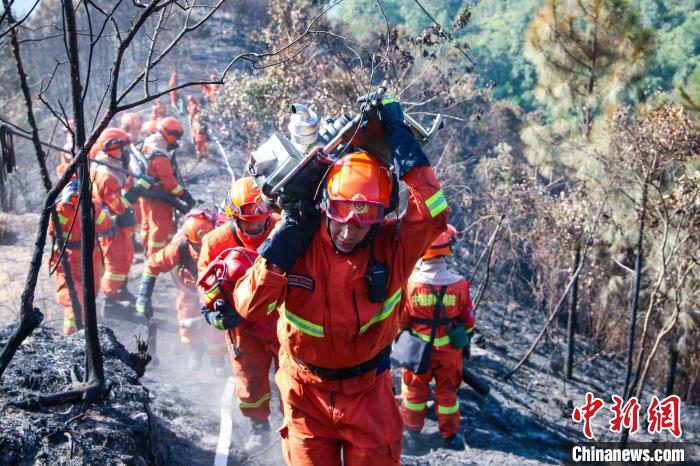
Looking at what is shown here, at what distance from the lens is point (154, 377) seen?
6762 mm

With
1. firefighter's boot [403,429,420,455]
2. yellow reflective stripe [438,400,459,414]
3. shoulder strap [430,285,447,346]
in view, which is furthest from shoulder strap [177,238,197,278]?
yellow reflective stripe [438,400,459,414]

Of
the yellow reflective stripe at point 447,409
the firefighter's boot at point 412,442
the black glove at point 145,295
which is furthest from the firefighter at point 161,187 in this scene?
the yellow reflective stripe at point 447,409

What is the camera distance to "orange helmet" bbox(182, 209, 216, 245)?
627 centimetres

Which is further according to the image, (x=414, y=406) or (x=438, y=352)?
(x=414, y=406)

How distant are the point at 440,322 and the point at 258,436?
6.06 ft

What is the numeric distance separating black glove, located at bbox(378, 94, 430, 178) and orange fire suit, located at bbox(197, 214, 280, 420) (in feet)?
6.47

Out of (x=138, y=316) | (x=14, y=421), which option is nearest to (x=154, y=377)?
(x=138, y=316)

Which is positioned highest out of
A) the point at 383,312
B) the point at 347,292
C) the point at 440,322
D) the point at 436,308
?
the point at 347,292

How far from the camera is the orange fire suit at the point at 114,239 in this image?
8047 mm

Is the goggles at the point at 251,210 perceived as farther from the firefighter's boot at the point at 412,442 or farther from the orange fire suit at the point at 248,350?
the firefighter's boot at the point at 412,442

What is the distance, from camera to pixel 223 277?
175 inches

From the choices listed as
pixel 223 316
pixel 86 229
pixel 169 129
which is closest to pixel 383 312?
pixel 223 316

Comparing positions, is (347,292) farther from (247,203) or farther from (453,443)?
(453,443)

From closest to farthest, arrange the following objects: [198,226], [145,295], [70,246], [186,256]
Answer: [198,226] → [186,256] → [145,295] → [70,246]
